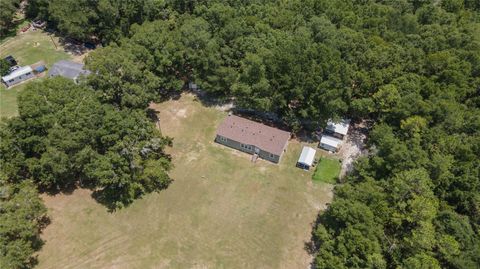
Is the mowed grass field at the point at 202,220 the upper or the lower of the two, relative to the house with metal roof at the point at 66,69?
lower

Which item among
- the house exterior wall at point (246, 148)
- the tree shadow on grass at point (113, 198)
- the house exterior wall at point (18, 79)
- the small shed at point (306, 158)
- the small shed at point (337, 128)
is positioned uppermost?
the small shed at point (337, 128)

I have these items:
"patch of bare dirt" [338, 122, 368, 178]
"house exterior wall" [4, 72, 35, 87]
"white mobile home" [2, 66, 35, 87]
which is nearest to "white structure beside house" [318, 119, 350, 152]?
"patch of bare dirt" [338, 122, 368, 178]

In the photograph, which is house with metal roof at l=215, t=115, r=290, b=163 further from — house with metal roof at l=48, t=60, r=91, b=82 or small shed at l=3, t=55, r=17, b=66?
small shed at l=3, t=55, r=17, b=66

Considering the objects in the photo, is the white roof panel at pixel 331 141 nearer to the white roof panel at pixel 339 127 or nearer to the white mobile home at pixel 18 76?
the white roof panel at pixel 339 127

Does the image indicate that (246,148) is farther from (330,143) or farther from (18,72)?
(18,72)

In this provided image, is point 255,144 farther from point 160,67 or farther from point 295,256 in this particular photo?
point 160,67

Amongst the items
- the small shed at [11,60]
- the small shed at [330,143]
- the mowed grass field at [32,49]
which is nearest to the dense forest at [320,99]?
the small shed at [330,143]
